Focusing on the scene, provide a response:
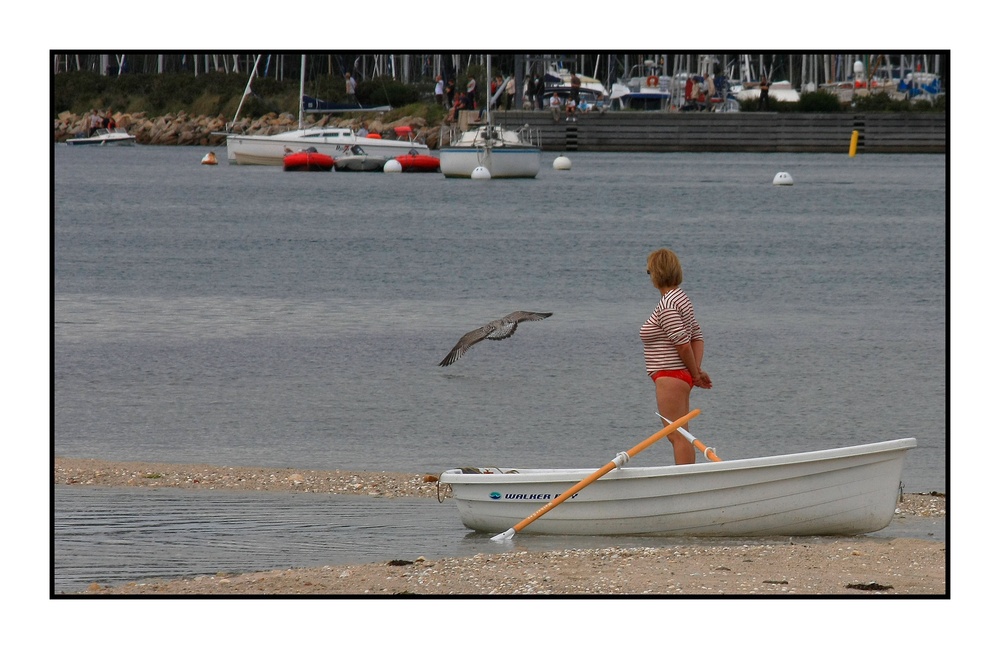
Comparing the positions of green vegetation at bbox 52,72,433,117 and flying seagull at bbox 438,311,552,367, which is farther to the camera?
green vegetation at bbox 52,72,433,117

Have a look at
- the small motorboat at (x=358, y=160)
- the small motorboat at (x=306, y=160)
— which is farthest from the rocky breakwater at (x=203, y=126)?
the small motorboat at (x=358, y=160)

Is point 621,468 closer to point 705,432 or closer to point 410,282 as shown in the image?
point 705,432

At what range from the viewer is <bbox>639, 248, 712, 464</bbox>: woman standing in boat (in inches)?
326

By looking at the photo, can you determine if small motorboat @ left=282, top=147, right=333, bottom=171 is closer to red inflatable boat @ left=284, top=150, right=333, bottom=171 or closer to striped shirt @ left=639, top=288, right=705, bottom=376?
red inflatable boat @ left=284, top=150, right=333, bottom=171

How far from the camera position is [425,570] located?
7820mm

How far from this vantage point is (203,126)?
2948 inches

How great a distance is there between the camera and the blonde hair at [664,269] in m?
8.30

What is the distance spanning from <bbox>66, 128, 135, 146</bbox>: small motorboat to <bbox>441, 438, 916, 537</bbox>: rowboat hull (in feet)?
238

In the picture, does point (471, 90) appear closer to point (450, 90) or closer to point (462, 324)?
point (450, 90)

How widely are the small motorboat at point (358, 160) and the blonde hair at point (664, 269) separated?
173ft

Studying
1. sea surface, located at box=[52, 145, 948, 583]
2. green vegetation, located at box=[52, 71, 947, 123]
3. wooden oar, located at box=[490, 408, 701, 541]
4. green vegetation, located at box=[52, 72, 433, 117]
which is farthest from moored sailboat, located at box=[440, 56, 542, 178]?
wooden oar, located at box=[490, 408, 701, 541]

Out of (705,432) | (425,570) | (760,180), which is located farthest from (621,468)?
(760,180)

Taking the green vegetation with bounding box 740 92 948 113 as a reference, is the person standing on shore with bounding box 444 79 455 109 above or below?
below

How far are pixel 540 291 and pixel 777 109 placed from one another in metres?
36.3
